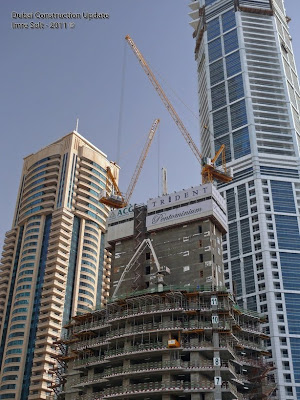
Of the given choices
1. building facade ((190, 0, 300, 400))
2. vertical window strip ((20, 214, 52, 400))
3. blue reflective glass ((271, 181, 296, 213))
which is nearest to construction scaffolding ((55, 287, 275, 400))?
vertical window strip ((20, 214, 52, 400))

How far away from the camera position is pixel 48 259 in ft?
507

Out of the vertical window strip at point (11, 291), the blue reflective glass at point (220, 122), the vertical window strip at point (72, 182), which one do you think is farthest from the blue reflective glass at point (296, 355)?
the vertical window strip at point (11, 291)

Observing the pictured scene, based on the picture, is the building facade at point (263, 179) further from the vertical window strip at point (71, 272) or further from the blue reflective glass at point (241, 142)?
the vertical window strip at point (71, 272)

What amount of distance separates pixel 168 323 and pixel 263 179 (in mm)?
90854

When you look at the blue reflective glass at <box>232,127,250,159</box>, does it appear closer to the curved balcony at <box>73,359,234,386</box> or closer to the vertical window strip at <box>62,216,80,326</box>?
the vertical window strip at <box>62,216,80,326</box>

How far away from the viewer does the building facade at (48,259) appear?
139m

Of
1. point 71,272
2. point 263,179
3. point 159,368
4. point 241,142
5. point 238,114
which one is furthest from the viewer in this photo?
point 238,114

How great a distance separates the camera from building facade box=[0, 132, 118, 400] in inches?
5477

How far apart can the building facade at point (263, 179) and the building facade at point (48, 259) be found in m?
42.3

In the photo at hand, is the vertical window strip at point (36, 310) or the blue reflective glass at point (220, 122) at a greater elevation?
the blue reflective glass at point (220, 122)

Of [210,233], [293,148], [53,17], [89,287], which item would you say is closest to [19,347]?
[89,287]

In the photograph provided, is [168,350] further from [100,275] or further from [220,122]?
[220,122]

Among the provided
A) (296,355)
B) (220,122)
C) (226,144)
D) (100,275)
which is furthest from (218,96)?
(296,355)

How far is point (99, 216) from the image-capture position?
17175 centimetres
